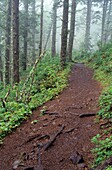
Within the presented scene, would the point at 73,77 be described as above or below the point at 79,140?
above

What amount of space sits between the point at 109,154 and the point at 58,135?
205 cm

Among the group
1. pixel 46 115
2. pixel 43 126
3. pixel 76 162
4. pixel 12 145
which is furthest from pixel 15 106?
pixel 76 162

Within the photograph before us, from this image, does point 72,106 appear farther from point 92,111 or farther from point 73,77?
point 73,77

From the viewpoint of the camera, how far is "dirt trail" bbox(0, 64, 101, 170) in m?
5.49

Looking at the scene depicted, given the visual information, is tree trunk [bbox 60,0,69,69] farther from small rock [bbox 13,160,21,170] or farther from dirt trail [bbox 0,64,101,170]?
small rock [bbox 13,160,21,170]

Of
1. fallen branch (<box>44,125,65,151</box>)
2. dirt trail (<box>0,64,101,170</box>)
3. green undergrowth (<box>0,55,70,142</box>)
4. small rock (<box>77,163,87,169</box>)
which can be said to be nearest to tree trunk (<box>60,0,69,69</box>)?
green undergrowth (<box>0,55,70,142</box>)

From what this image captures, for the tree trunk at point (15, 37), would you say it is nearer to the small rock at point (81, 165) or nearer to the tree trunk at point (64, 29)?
the tree trunk at point (64, 29)

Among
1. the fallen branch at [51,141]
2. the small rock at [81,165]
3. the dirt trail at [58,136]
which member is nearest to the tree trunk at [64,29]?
the dirt trail at [58,136]

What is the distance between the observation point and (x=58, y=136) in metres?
6.50

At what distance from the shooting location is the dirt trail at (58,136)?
216 inches

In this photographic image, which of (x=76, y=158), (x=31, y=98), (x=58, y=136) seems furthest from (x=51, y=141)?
(x=31, y=98)

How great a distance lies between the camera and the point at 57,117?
7809 millimetres

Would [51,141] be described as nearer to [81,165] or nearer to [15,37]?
[81,165]

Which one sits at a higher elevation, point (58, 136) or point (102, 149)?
point (102, 149)
